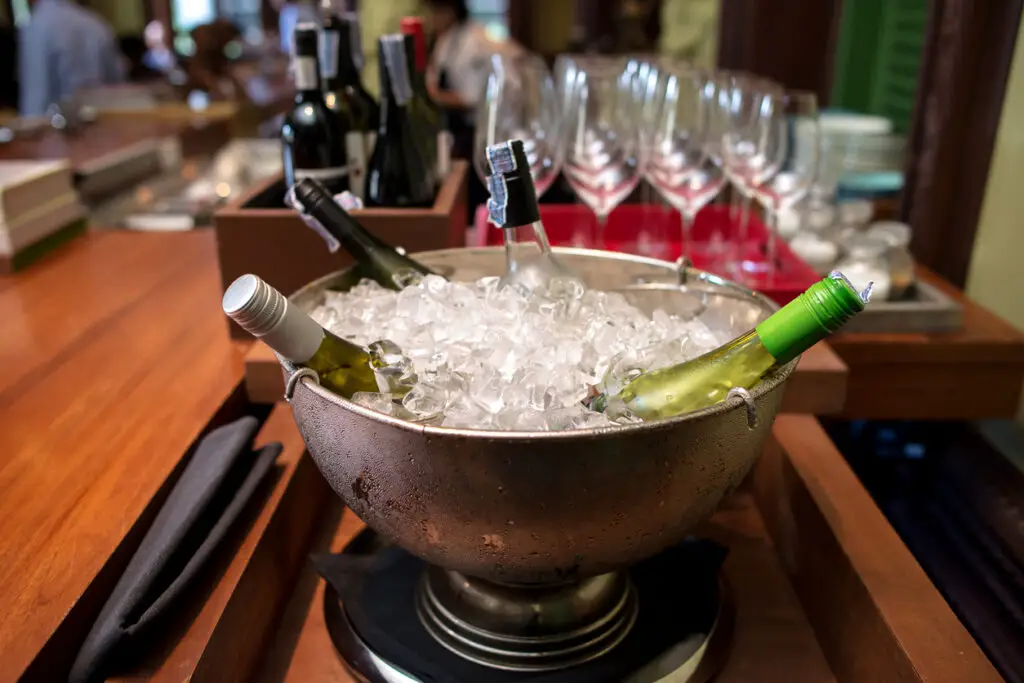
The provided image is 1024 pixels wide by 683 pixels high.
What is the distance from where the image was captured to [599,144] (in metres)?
1.29

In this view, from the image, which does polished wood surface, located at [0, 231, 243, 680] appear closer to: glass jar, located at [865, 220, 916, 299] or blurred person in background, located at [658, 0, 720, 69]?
glass jar, located at [865, 220, 916, 299]

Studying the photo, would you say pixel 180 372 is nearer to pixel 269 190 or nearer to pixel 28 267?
pixel 269 190

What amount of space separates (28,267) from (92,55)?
409 cm

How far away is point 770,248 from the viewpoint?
1262 mm

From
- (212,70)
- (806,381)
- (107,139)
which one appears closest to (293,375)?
(806,381)

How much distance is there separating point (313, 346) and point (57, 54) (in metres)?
5.04

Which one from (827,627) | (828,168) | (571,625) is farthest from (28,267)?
(828,168)

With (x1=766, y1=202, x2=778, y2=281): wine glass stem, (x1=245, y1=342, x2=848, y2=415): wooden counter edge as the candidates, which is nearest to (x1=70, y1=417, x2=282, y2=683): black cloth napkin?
(x1=245, y1=342, x2=848, y2=415): wooden counter edge

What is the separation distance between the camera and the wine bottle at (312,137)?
1.11m

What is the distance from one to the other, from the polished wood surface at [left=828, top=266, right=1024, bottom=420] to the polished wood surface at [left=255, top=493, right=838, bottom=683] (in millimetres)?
452

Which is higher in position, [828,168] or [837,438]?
[828,168]

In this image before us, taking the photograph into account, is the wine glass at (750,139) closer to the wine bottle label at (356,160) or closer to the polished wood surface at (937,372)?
the polished wood surface at (937,372)

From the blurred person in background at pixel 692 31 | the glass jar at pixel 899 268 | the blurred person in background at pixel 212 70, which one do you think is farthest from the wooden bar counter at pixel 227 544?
the blurred person in background at pixel 212 70

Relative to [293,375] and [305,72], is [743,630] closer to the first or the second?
[293,375]
